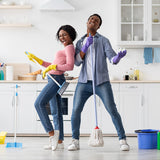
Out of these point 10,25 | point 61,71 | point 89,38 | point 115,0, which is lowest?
point 61,71

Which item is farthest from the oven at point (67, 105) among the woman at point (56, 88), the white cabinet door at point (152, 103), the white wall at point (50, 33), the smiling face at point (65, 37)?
the smiling face at point (65, 37)

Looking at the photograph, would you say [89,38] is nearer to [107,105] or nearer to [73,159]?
[107,105]

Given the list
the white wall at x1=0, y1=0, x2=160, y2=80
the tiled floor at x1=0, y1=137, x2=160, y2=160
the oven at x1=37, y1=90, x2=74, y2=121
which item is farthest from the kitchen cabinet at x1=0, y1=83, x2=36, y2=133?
the tiled floor at x1=0, y1=137, x2=160, y2=160

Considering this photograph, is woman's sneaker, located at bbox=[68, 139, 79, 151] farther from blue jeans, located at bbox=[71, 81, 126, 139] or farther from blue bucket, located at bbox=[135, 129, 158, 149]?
blue bucket, located at bbox=[135, 129, 158, 149]

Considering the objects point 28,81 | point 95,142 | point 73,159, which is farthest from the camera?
point 28,81

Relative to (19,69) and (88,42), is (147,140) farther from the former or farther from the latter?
(19,69)

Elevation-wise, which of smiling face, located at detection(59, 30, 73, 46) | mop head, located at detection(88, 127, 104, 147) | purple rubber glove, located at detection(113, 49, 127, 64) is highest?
smiling face, located at detection(59, 30, 73, 46)

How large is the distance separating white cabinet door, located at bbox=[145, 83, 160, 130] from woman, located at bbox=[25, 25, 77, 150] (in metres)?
1.78

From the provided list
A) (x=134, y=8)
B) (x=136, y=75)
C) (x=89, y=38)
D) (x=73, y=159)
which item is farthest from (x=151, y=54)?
(x=73, y=159)

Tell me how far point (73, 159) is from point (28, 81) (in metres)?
2.16

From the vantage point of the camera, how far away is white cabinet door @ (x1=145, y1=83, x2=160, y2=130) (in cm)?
506

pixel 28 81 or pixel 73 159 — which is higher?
pixel 28 81

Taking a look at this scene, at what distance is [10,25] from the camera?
5.52 m

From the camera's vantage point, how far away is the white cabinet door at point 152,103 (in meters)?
5.06
